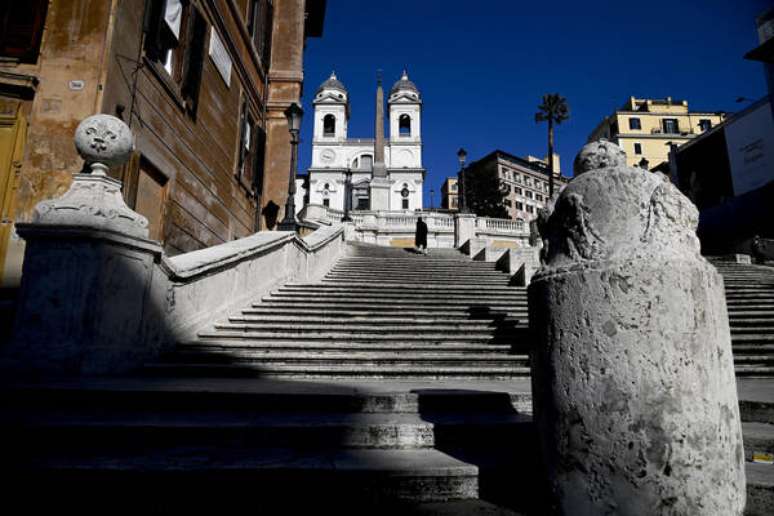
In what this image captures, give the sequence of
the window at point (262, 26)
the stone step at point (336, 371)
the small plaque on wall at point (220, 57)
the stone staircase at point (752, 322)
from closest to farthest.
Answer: the stone step at point (336, 371), the stone staircase at point (752, 322), the small plaque on wall at point (220, 57), the window at point (262, 26)

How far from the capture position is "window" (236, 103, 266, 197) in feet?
45.0

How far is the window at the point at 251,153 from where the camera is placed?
45.0 feet

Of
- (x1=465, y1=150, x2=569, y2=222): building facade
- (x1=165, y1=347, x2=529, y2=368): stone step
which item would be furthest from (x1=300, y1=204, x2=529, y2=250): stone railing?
(x1=465, y1=150, x2=569, y2=222): building facade

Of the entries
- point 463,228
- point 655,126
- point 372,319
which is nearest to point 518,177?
point 655,126

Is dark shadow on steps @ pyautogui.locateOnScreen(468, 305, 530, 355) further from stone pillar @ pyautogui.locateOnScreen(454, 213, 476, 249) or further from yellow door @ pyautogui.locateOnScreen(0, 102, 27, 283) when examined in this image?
stone pillar @ pyautogui.locateOnScreen(454, 213, 476, 249)

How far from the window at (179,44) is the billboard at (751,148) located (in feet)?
105

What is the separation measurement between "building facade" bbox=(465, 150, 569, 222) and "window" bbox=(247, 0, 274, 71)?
6243cm

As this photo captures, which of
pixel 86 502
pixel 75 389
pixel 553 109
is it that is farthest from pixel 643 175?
pixel 553 109

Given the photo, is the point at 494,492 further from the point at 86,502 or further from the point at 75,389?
the point at 75,389

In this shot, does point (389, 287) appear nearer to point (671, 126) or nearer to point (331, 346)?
point (331, 346)

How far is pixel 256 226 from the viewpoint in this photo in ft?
49.7

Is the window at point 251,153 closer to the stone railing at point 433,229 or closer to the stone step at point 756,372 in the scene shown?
the stone step at point 756,372

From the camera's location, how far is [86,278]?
402 centimetres

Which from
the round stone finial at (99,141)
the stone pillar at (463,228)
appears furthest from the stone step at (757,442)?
the stone pillar at (463,228)
